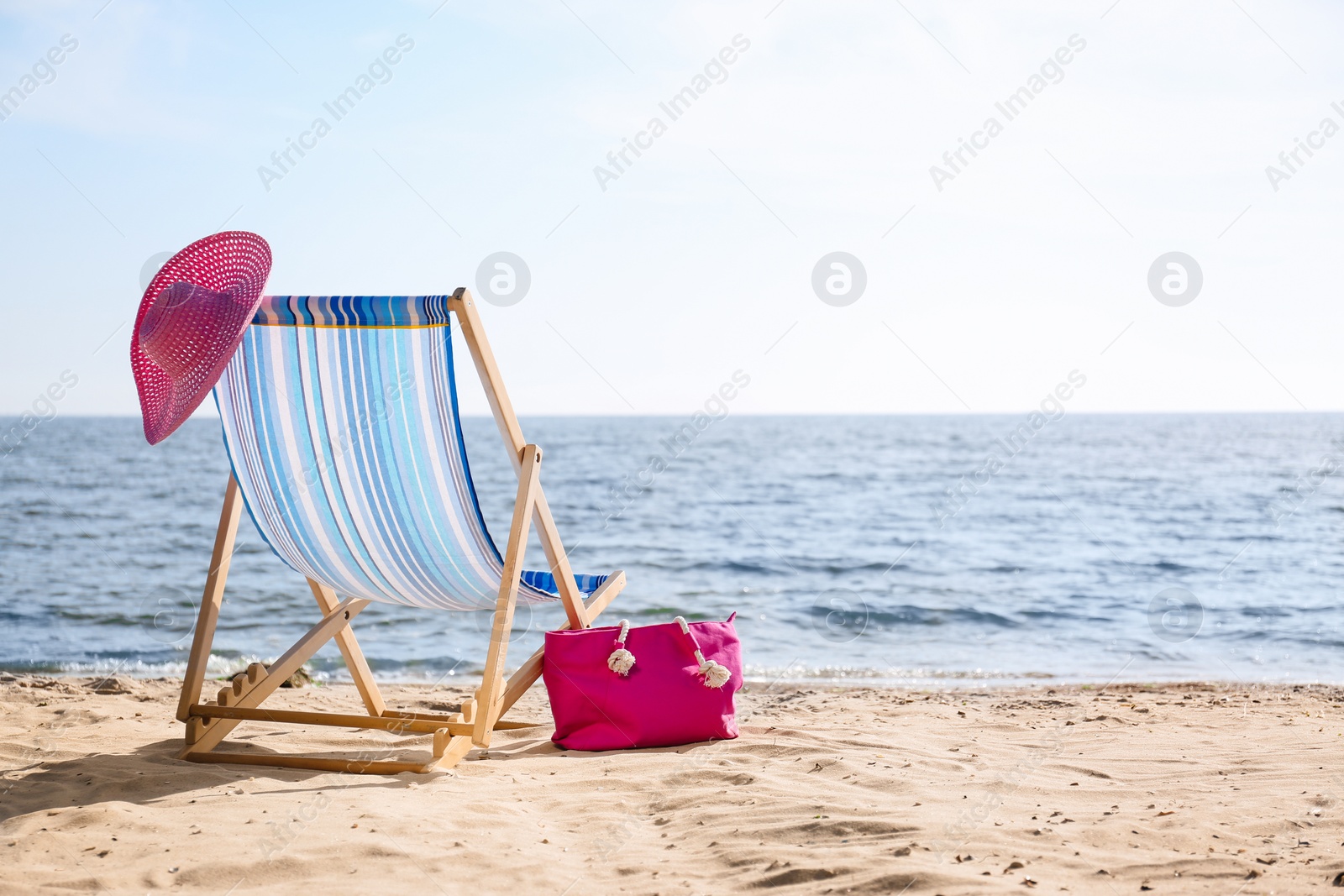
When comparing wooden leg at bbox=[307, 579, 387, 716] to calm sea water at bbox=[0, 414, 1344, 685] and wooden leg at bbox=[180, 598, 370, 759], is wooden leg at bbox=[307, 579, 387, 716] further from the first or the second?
calm sea water at bbox=[0, 414, 1344, 685]

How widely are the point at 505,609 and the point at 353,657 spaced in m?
0.99

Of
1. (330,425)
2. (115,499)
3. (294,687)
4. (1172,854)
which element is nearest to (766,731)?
(1172,854)

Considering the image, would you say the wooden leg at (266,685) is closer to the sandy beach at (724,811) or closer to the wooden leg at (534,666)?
the sandy beach at (724,811)

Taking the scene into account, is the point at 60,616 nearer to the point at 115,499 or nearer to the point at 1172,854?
the point at 1172,854

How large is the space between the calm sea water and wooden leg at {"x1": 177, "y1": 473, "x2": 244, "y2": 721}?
269 centimetres

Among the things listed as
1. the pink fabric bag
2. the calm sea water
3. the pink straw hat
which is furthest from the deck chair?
the calm sea water

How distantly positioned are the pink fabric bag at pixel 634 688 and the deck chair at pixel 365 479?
0.82 feet

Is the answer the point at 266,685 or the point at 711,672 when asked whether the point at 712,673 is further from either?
the point at 266,685

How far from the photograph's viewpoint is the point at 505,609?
10.1 ft

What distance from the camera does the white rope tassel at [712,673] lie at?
339cm

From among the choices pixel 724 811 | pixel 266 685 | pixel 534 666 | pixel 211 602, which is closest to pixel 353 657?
pixel 266 685

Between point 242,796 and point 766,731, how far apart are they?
5.77 feet

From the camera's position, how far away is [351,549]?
320 centimetres

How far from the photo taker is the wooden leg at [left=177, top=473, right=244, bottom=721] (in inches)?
126
